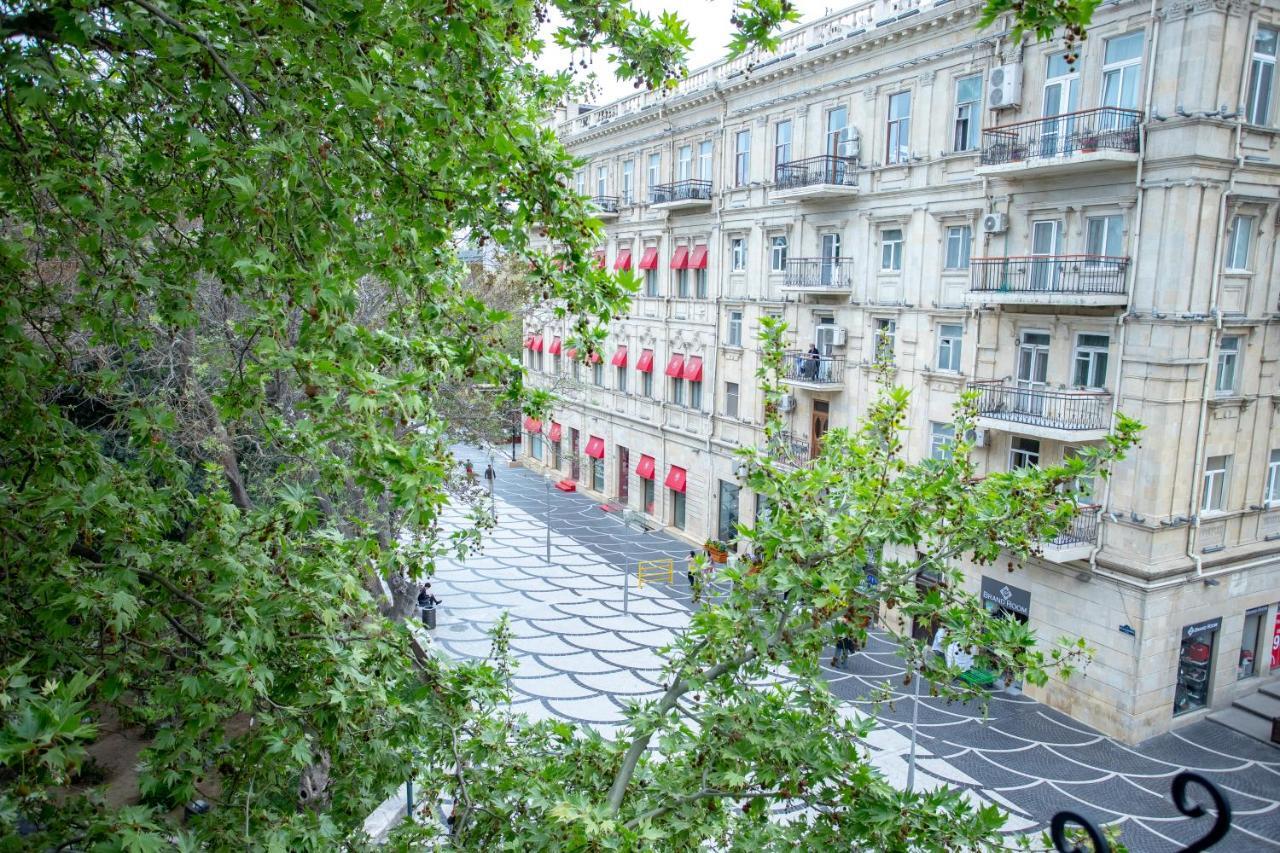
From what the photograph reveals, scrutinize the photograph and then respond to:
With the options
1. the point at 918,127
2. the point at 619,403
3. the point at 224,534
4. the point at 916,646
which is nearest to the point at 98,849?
the point at 224,534

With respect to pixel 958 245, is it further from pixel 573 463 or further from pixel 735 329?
pixel 573 463

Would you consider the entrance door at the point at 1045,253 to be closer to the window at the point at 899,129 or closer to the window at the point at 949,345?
the window at the point at 949,345

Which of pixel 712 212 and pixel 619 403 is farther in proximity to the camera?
pixel 619 403

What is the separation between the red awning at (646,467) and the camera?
3750cm

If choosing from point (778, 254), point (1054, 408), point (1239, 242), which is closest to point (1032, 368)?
point (1054, 408)

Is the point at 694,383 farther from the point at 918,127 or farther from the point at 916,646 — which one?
the point at 916,646

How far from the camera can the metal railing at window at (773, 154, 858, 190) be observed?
26109mm

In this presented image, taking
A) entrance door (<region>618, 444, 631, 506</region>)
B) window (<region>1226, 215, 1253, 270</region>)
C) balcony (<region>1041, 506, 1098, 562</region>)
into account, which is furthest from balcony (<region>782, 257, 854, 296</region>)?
entrance door (<region>618, 444, 631, 506</region>)

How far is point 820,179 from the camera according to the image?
26312 mm

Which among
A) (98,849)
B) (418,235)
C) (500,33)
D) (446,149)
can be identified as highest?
(500,33)

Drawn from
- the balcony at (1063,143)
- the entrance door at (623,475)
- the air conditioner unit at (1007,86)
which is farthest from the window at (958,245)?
the entrance door at (623,475)

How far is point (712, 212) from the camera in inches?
1299

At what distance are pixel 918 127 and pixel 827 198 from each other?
364 centimetres

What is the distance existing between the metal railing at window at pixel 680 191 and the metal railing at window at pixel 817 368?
26.0 feet
